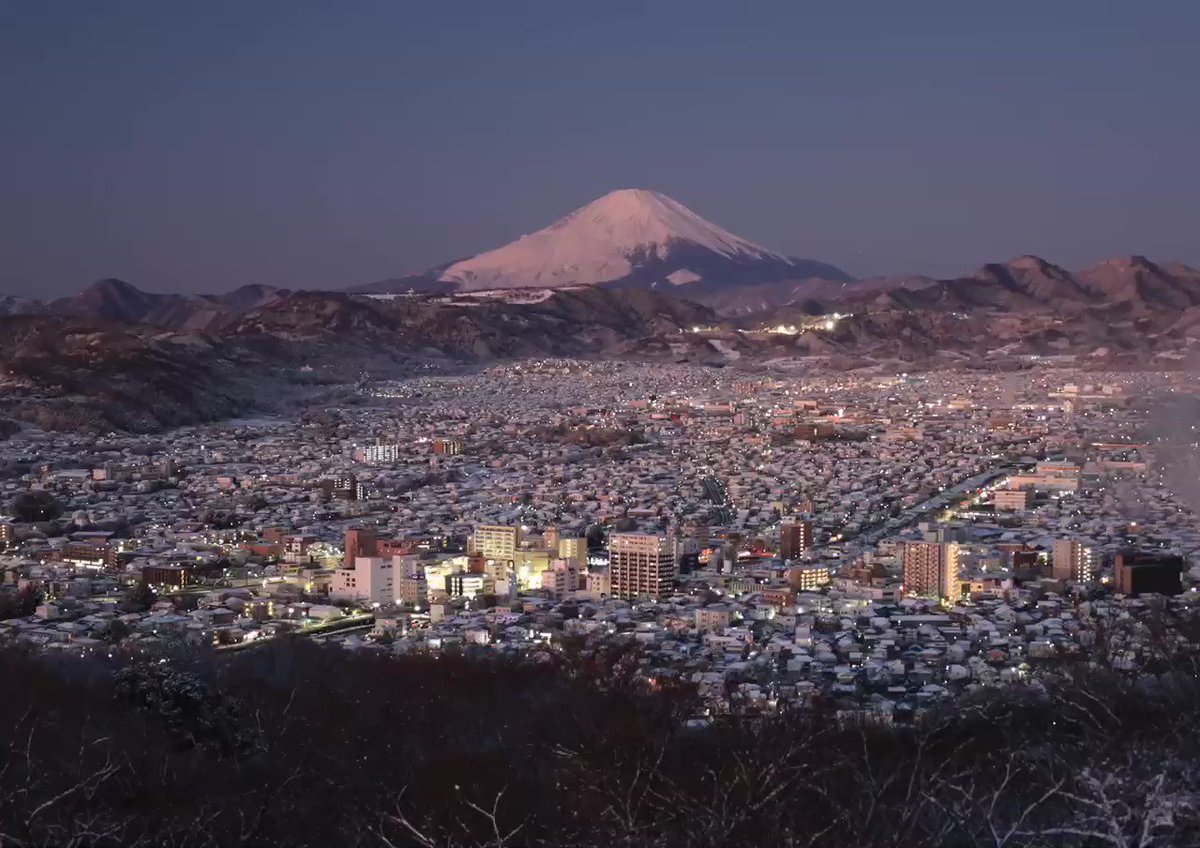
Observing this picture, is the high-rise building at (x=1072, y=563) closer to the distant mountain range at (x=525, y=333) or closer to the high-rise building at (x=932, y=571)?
the high-rise building at (x=932, y=571)

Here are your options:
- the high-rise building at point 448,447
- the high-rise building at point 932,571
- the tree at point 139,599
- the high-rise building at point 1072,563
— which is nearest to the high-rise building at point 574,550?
the high-rise building at point 932,571

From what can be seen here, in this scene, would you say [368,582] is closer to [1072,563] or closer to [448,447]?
[1072,563]

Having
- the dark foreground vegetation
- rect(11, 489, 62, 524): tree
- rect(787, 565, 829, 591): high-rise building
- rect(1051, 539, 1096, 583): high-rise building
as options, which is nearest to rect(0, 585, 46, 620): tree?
the dark foreground vegetation

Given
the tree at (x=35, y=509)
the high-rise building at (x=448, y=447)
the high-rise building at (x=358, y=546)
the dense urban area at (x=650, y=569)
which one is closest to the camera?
the dense urban area at (x=650, y=569)

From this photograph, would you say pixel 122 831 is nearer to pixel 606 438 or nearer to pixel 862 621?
pixel 862 621

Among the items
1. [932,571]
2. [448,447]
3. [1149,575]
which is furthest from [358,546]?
[448,447]

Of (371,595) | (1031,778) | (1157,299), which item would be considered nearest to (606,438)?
(371,595)
